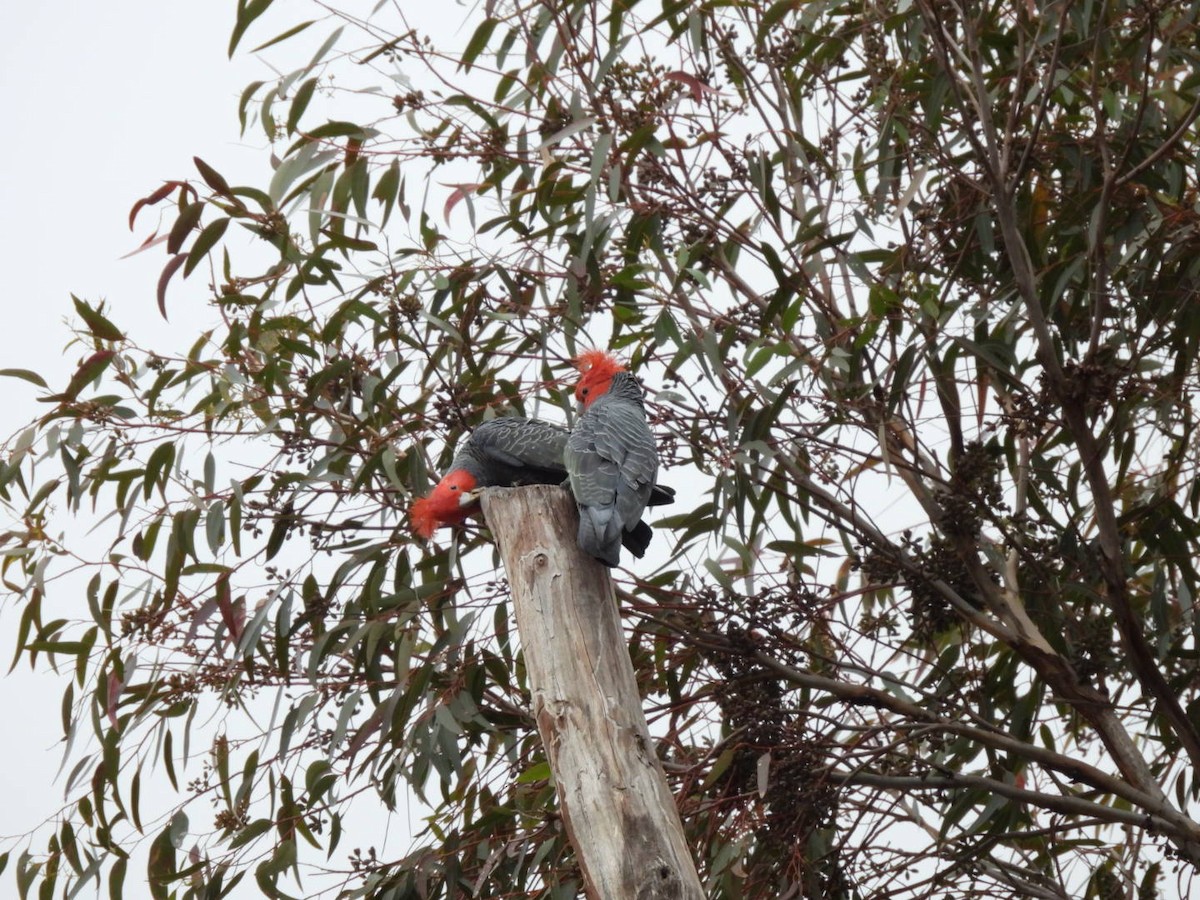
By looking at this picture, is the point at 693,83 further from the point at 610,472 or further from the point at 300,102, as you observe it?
the point at 610,472

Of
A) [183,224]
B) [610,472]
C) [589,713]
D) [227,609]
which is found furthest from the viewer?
[227,609]

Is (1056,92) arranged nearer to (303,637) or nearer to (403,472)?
(403,472)

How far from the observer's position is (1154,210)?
320cm

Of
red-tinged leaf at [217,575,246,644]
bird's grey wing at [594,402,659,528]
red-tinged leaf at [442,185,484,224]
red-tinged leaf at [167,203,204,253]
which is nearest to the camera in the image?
bird's grey wing at [594,402,659,528]

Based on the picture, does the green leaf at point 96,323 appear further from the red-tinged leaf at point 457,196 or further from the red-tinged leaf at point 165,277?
the red-tinged leaf at point 457,196

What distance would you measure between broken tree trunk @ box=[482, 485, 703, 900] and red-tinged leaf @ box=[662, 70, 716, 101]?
1144 mm

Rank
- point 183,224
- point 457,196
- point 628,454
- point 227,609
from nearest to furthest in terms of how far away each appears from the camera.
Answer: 1. point 628,454
2. point 183,224
3. point 227,609
4. point 457,196

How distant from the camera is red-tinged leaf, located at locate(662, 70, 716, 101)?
3010 millimetres

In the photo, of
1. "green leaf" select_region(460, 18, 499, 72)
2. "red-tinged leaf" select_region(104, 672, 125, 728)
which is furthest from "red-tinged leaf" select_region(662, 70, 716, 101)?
"red-tinged leaf" select_region(104, 672, 125, 728)

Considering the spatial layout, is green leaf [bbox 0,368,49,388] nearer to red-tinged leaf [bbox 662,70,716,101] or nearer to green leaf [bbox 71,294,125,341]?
green leaf [bbox 71,294,125,341]

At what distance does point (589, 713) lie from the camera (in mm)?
2057

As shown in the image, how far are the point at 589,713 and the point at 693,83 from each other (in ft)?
5.20

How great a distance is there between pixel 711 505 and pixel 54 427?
1.61 m

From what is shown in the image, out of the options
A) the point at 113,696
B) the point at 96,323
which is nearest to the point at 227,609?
the point at 113,696
